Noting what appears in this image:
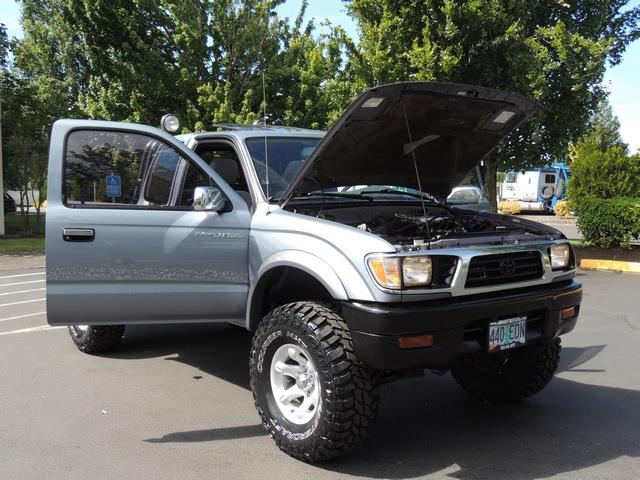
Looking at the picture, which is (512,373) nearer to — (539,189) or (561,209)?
(561,209)

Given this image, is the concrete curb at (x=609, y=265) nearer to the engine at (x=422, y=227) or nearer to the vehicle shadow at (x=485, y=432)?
the vehicle shadow at (x=485, y=432)

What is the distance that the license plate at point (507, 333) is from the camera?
3449 mm

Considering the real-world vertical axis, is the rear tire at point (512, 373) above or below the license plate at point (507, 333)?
below

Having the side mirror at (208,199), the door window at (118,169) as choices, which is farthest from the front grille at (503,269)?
the door window at (118,169)

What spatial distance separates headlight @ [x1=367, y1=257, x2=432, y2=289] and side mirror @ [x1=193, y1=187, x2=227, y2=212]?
1.32m

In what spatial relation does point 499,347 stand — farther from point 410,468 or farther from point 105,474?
point 105,474

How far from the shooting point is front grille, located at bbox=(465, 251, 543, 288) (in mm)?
3410

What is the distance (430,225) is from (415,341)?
123 centimetres

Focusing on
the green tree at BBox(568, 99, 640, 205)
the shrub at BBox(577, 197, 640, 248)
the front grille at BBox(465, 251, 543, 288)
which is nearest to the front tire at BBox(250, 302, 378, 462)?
the front grille at BBox(465, 251, 543, 288)

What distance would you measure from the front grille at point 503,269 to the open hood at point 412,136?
1.12 m

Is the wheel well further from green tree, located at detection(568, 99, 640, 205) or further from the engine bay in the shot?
green tree, located at detection(568, 99, 640, 205)

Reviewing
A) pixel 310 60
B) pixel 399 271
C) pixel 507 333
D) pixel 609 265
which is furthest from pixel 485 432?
pixel 310 60

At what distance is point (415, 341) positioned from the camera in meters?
3.17

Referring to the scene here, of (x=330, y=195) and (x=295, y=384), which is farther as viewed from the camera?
(x=330, y=195)
